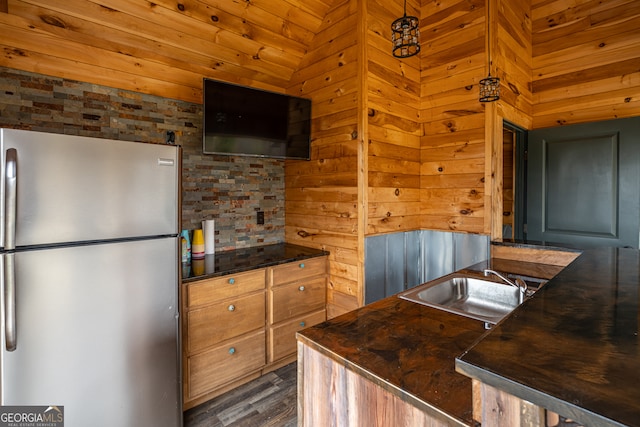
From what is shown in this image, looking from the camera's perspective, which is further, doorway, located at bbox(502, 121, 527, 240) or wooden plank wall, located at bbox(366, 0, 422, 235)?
doorway, located at bbox(502, 121, 527, 240)

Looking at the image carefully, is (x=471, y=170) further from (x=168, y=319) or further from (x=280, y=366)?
(x=168, y=319)

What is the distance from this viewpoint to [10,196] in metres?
1.30

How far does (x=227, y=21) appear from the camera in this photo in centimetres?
244

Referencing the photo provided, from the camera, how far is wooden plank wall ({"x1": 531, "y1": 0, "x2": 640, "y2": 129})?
2.67m

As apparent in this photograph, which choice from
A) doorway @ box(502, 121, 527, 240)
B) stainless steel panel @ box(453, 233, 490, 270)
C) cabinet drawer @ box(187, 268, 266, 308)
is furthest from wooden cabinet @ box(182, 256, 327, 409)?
doorway @ box(502, 121, 527, 240)

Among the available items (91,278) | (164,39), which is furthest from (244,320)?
(164,39)

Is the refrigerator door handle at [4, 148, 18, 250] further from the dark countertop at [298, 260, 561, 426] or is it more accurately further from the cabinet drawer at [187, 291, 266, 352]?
the dark countertop at [298, 260, 561, 426]

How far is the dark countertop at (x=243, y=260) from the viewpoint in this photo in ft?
7.09

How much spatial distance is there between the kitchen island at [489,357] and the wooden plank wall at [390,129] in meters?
1.25

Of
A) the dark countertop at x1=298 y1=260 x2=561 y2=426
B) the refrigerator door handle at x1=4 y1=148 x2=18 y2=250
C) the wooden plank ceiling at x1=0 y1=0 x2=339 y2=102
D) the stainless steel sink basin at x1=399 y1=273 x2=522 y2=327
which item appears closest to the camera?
the dark countertop at x1=298 y1=260 x2=561 y2=426

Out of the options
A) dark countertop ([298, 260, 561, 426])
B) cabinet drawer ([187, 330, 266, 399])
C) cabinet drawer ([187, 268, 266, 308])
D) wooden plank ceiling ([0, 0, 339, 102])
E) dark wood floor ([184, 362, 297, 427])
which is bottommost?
dark wood floor ([184, 362, 297, 427])

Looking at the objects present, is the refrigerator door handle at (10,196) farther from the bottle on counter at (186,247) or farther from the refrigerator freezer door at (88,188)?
the bottle on counter at (186,247)

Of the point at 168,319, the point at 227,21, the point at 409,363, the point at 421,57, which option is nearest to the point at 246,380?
the point at 168,319

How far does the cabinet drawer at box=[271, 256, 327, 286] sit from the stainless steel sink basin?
45.3 inches
